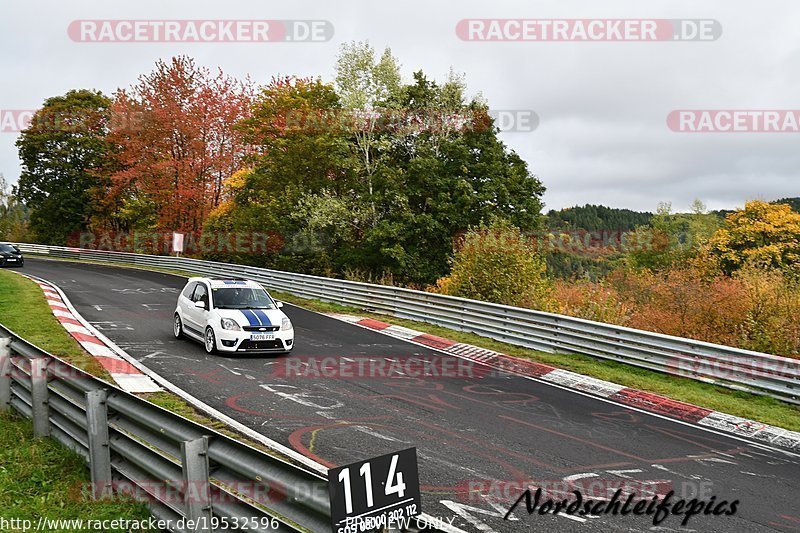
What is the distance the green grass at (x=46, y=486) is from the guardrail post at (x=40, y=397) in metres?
0.17

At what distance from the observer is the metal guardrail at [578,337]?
1205 cm

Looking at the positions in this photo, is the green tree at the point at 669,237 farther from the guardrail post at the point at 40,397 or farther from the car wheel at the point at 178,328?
the guardrail post at the point at 40,397

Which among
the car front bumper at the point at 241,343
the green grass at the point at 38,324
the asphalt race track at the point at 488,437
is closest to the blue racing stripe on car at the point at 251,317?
the car front bumper at the point at 241,343

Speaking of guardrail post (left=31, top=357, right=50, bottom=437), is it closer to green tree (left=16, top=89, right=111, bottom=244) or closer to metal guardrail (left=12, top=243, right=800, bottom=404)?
metal guardrail (left=12, top=243, right=800, bottom=404)

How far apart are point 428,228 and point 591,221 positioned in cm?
12089

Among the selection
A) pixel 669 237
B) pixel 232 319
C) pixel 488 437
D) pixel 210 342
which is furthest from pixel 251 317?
pixel 669 237

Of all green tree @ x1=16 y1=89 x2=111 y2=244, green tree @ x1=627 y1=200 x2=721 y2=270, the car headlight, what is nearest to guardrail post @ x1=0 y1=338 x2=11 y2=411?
the car headlight

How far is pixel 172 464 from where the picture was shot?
499 centimetres

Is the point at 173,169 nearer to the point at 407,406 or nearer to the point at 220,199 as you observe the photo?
the point at 220,199

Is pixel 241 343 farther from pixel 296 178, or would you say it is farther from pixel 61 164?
pixel 61 164

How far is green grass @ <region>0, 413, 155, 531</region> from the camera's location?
5.44 meters

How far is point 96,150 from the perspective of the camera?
57812 millimetres

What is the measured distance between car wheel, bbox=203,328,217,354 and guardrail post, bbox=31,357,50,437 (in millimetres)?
6409

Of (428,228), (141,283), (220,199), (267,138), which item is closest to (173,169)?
(220,199)
